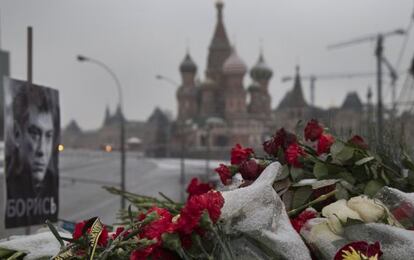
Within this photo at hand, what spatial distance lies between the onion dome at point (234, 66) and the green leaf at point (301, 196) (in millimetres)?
84288

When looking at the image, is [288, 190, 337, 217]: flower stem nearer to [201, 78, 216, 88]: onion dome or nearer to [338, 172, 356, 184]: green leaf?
[338, 172, 356, 184]: green leaf

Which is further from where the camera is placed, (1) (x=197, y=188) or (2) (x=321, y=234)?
(1) (x=197, y=188)

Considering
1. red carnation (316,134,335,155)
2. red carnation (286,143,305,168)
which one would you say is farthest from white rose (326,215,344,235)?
red carnation (316,134,335,155)

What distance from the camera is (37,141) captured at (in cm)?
661

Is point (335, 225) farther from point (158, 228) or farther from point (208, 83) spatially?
point (208, 83)

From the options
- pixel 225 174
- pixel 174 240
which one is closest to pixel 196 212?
pixel 174 240

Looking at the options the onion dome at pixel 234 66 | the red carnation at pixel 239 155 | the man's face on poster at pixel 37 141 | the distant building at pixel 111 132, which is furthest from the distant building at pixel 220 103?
the red carnation at pixel 239 155

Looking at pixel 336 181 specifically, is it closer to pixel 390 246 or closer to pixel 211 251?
pixel 390 246

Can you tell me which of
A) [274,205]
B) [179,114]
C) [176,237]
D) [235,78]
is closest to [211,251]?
[176,237]

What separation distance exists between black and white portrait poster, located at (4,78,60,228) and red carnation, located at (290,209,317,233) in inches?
161

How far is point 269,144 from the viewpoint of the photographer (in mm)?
3277

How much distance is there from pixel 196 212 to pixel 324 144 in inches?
46.9

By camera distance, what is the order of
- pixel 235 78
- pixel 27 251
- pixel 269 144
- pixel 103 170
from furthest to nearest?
pixel 235 78 < pixel 103 170 < pixel 269 144 < pixel 27 251

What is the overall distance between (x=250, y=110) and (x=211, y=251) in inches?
3427
